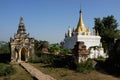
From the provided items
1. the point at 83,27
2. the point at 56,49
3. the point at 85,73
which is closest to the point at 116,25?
the point at 83,27

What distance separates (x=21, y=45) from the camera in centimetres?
2644

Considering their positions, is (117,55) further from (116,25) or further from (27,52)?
(116,25)

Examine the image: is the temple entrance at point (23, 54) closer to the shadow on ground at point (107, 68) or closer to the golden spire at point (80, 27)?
the shadow on ground at point (107, 68)

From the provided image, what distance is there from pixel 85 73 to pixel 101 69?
2.10 metres

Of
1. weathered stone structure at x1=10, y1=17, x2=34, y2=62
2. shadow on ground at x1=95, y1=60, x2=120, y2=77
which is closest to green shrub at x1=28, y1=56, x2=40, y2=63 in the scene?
weathered stone structure at x1=10, y1=17, x2=34, y2=62

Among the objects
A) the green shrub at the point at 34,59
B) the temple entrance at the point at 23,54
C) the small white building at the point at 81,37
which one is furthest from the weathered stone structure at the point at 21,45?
the small white building at the point at 81,37

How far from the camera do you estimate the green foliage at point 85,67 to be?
697 inches

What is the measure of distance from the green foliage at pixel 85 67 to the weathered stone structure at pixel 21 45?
30.4 ft

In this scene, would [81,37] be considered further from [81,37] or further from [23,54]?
[23,54]

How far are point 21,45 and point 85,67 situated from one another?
10.4 metres

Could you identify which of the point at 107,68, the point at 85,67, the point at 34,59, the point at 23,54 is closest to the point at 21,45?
the point at 23,54

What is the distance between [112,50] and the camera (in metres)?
20.5

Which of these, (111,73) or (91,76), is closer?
(91,76)

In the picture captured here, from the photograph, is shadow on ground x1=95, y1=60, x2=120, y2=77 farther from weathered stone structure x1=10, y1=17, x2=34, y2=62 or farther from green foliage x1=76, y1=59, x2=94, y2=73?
weathered stone structure x1=10, y1=17, x2=34, y2=62
